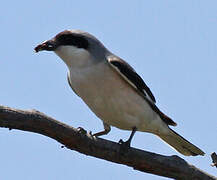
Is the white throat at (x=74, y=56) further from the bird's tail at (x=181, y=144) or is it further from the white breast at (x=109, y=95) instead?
the bird's tail at (x=181, y=144)

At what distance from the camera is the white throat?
8781mm

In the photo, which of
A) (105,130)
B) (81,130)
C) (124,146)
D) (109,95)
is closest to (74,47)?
(109,95)

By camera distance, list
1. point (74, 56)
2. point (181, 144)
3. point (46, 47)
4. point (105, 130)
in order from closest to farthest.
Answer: point (46, 47)
point (74, 56)
point (105, 130)
point (181, 144)

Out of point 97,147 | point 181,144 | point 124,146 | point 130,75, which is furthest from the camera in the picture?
point 181,144

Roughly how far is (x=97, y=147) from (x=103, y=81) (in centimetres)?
141

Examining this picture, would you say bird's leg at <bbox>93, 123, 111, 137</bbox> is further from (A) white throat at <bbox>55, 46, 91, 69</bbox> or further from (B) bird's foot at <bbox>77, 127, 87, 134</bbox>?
(B) bird's foot at <bbox>77, 127, 87, 134</bbox>

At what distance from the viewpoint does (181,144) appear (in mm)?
10141

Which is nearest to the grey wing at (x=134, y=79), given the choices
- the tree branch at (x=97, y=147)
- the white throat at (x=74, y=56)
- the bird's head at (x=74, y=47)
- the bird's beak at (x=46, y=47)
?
the bird's head at (x=74, y=47)

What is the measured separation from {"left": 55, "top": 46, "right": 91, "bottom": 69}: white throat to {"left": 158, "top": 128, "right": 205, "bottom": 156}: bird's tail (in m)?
2.26

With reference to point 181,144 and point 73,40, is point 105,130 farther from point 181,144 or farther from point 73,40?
point 73,40

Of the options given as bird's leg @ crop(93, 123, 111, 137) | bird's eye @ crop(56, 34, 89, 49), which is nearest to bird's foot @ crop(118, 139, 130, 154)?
bird's leg @ crop(93, 123, 111, 137)

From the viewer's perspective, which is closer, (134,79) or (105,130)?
(134,79)

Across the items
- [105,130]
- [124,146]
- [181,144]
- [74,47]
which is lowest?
[124,146]

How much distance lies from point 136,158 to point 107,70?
1.65 metres
